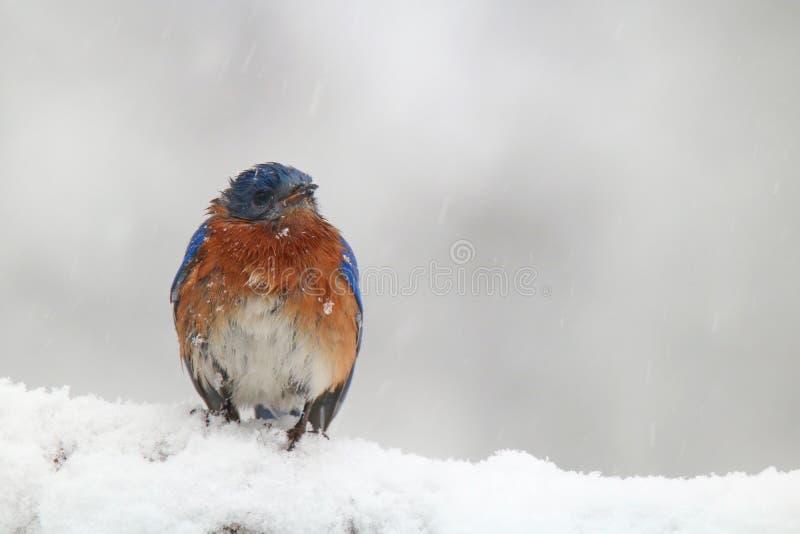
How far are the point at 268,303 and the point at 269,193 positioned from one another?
0.73m

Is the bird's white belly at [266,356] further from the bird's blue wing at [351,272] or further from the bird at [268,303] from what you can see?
the bird's blue wing at [351,272]

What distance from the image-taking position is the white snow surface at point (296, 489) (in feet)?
6.30

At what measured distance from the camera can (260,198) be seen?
12.8 ft

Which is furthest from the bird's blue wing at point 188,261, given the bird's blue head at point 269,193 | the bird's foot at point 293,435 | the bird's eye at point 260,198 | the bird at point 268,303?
the bird's foot at point 293,435

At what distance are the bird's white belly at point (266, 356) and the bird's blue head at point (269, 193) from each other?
62 centimetres

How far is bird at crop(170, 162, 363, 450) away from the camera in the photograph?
3.43 m

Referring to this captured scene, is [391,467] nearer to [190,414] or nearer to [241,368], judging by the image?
[190,414]

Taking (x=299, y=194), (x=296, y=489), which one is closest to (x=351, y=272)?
(x=299, y=194)

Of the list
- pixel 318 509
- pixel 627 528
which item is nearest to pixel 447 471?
pixel 318 509

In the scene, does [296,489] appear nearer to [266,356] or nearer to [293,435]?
[293,435]

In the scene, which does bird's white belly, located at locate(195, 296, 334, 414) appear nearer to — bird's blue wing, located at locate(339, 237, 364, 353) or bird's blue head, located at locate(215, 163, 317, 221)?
bird's blue wing, located at locate(339, 237, 364, 353)

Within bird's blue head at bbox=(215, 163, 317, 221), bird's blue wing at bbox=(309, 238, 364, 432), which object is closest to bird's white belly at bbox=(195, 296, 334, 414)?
bird's blue wing at bbox=(309, 238, 364, 432)

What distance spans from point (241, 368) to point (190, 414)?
82 cm

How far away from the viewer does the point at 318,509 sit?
7.09 feet
